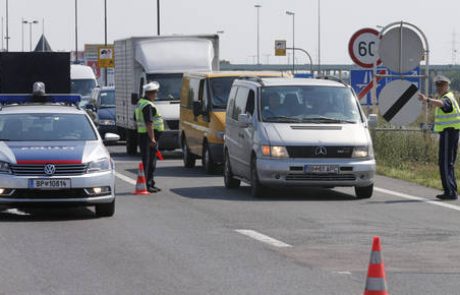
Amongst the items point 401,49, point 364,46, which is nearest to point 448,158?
point 401,49

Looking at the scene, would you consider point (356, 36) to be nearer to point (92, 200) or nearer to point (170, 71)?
point (170, 71)

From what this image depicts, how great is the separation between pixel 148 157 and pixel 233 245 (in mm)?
8549

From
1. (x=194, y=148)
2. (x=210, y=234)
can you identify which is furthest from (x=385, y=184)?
(x=210, y=234)

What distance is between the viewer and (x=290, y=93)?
22031mm

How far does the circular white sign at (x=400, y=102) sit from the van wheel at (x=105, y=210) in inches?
352

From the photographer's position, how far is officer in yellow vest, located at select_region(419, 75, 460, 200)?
2084 centimetres

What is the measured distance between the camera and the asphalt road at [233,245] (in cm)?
1141

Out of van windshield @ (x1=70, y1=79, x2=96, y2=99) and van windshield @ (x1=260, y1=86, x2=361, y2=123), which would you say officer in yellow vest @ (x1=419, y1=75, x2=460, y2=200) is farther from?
van windshield @ (x1=70, y1=79, x2=96, y2=99)

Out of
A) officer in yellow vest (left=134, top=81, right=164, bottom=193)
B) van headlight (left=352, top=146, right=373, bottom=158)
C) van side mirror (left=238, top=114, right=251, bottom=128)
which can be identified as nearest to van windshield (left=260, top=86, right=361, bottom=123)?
van side mirror (left=238, top=114, right=251, bottom=128)

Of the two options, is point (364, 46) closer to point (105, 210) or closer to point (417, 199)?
point (417, 199)

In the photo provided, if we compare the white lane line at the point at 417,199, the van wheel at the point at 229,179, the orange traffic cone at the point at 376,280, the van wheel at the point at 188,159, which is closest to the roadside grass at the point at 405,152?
the white lane line at the point at 417,199

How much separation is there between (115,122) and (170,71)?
786 centimetres

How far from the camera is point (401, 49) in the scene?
86.9ft

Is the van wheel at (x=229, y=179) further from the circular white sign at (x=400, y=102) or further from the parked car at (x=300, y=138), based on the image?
the circular white sign at (x=400, y=102)
